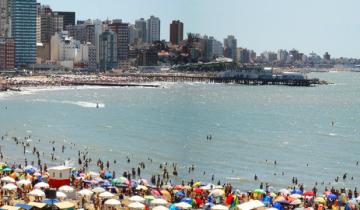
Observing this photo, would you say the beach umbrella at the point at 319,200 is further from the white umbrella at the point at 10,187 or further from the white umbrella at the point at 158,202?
the white umbrella at the point at 10,187

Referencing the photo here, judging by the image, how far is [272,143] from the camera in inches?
2625

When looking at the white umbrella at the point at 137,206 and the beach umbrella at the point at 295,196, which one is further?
the beach umbrella at the point at 295,196

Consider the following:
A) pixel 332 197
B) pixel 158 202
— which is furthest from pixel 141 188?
pixel 332 197

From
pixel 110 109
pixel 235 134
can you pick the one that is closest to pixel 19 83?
pixel 110 109

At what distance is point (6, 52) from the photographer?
7736 inches

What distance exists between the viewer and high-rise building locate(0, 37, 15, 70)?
194875 millimetres

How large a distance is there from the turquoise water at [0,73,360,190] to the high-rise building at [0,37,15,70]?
66.7 metres

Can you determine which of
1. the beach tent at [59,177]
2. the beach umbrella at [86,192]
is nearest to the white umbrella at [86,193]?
the beach umbrella at [86,192]

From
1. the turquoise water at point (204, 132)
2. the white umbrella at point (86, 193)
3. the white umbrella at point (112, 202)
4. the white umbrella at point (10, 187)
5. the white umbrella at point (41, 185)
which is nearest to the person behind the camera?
the white umbrella at point (112, 202)

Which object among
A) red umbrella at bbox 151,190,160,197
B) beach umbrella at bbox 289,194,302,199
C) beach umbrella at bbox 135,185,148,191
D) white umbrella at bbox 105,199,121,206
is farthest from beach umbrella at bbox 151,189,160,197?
beach umbrella at bbox 289,194,302,199

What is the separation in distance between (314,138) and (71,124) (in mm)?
26848

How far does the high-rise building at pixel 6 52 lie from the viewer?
639 ft

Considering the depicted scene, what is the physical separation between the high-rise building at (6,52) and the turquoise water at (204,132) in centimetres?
6668

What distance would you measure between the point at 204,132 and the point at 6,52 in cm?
13246
